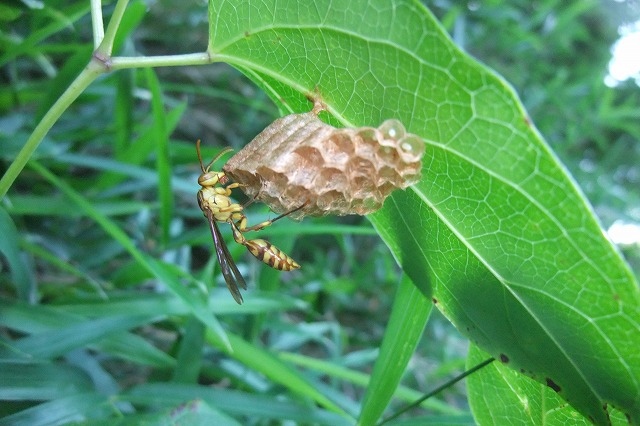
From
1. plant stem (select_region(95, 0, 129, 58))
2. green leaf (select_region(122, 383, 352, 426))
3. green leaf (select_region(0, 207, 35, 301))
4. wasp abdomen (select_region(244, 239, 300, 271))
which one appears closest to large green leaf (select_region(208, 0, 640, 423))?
plant stem (select_region(95, 0, 129, 58))

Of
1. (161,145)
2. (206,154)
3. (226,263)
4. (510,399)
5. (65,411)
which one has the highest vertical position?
(206,154)

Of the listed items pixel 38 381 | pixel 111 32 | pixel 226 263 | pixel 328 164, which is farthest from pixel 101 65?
pixel 38 381

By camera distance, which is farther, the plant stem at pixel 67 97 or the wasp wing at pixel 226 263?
the wasp wing at pixel 226 263

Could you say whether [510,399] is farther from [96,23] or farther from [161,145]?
[161,145]

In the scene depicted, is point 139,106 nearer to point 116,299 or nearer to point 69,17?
point 69,17

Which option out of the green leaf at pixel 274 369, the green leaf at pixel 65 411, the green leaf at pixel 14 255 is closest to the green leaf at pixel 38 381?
the green leaf at pixel 65 411

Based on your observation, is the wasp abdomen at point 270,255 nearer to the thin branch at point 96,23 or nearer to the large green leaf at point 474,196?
the large green leaf at point 474,196
